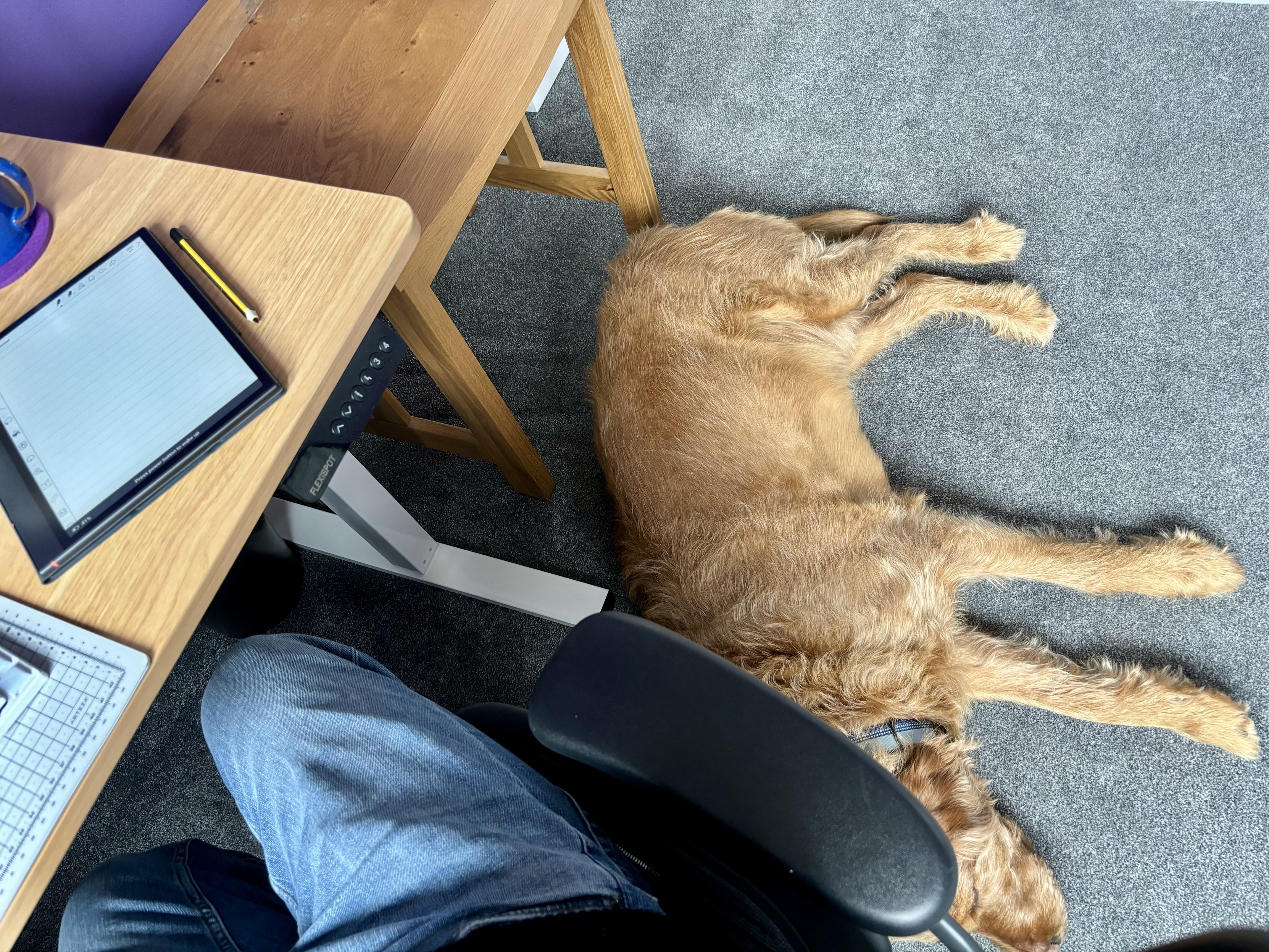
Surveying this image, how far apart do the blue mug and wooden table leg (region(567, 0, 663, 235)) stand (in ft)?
3.04

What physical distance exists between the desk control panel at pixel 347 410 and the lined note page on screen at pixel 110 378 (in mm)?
232

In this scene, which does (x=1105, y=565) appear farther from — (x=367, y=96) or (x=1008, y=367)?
(x=367, y=96)

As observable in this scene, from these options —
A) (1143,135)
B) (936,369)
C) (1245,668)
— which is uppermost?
(1143,135)

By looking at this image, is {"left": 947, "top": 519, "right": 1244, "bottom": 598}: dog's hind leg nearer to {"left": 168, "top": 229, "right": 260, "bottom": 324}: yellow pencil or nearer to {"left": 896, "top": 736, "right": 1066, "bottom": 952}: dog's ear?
{"left": 896, "top": 736, "right": 1066, "bottom": 952}: dog's ear

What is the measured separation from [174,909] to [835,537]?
1.17m

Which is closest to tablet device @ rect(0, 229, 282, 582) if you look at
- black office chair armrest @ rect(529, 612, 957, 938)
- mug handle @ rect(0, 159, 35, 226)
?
mug handle @ rect(0, 159, 35, 226)

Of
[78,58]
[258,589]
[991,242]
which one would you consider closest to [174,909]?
[258,589]

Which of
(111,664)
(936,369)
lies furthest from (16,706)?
(936,369)

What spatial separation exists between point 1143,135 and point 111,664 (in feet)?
7.67

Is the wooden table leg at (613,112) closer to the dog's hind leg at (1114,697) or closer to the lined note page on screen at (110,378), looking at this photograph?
the lined note page on screen at (110,378)

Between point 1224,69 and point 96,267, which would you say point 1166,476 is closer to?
point 1224,69

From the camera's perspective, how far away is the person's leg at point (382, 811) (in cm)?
72

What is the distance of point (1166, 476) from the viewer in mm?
1534

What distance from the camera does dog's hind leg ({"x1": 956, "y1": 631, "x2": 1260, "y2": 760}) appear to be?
4.39 ft
